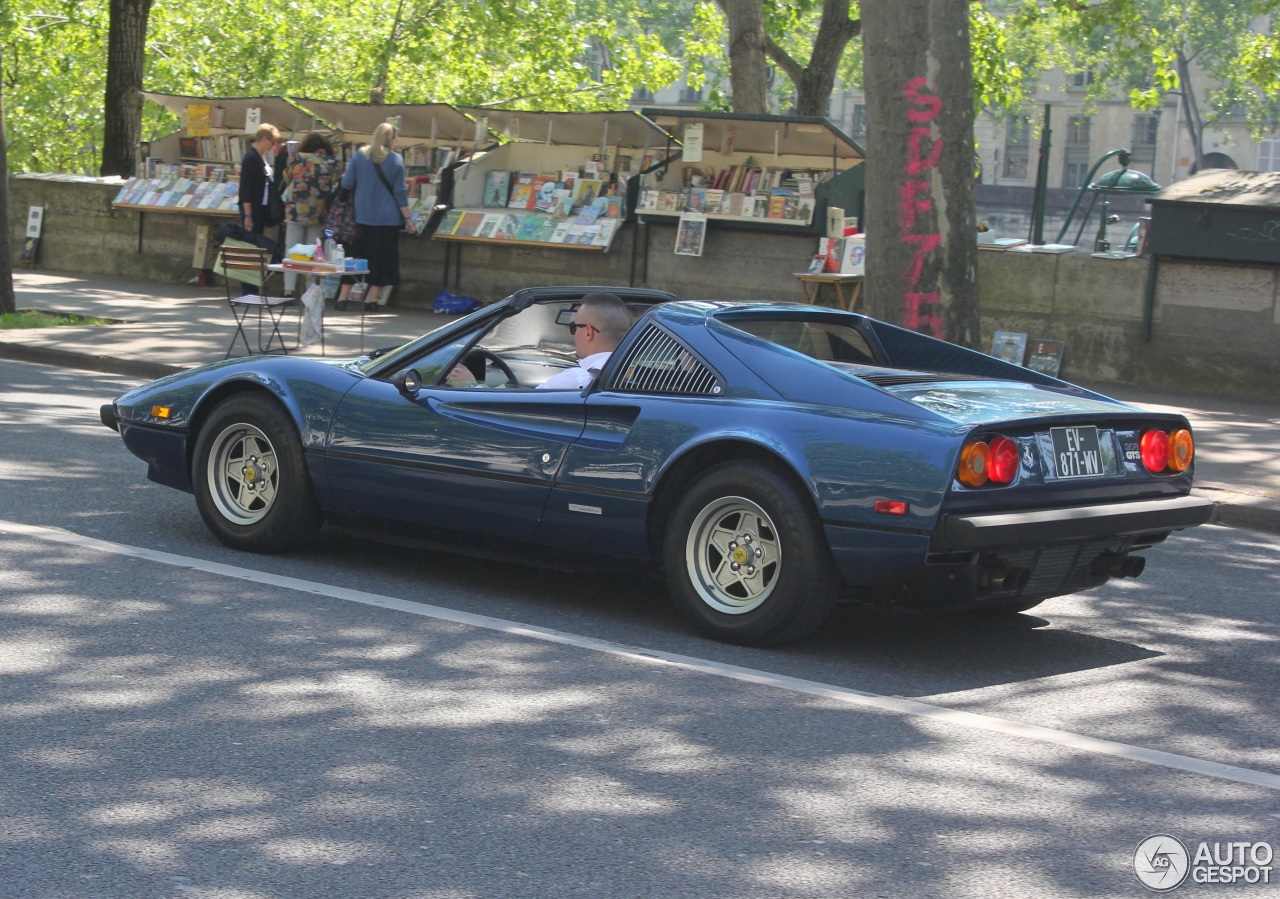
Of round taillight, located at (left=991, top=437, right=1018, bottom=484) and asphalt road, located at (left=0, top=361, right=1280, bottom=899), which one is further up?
round taillight, located at (left=991, top=437, right=1018, bottom=484)

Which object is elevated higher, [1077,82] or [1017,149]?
[1077,82]

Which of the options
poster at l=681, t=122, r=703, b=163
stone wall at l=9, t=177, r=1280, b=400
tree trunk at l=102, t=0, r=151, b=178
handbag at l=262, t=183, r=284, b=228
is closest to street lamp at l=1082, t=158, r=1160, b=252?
stone wall at l=9, t=177, r=1280, b=400

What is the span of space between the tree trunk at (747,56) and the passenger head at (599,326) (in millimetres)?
15960

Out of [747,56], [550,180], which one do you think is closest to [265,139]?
[550,180]

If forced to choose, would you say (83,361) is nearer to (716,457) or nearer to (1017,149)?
(716,457)

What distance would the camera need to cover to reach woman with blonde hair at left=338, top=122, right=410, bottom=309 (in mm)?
17938

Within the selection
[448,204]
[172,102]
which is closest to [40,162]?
[172,102]

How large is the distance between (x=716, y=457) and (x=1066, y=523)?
124 cm

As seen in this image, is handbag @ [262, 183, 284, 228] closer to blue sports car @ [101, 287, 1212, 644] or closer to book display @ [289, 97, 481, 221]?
book display @ [289, 97, 481, 221]

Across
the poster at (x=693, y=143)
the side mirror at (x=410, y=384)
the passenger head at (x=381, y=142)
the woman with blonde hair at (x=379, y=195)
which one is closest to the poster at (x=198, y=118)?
the woman with blonde hair at (x=379, y=195)

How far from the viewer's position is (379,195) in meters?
18.0

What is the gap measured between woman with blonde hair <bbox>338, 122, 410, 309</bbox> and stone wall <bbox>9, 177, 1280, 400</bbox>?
3.50ft

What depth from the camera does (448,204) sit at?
19.4m

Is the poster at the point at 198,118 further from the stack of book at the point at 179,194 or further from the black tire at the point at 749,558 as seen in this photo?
the black tire at the point at 749,558
